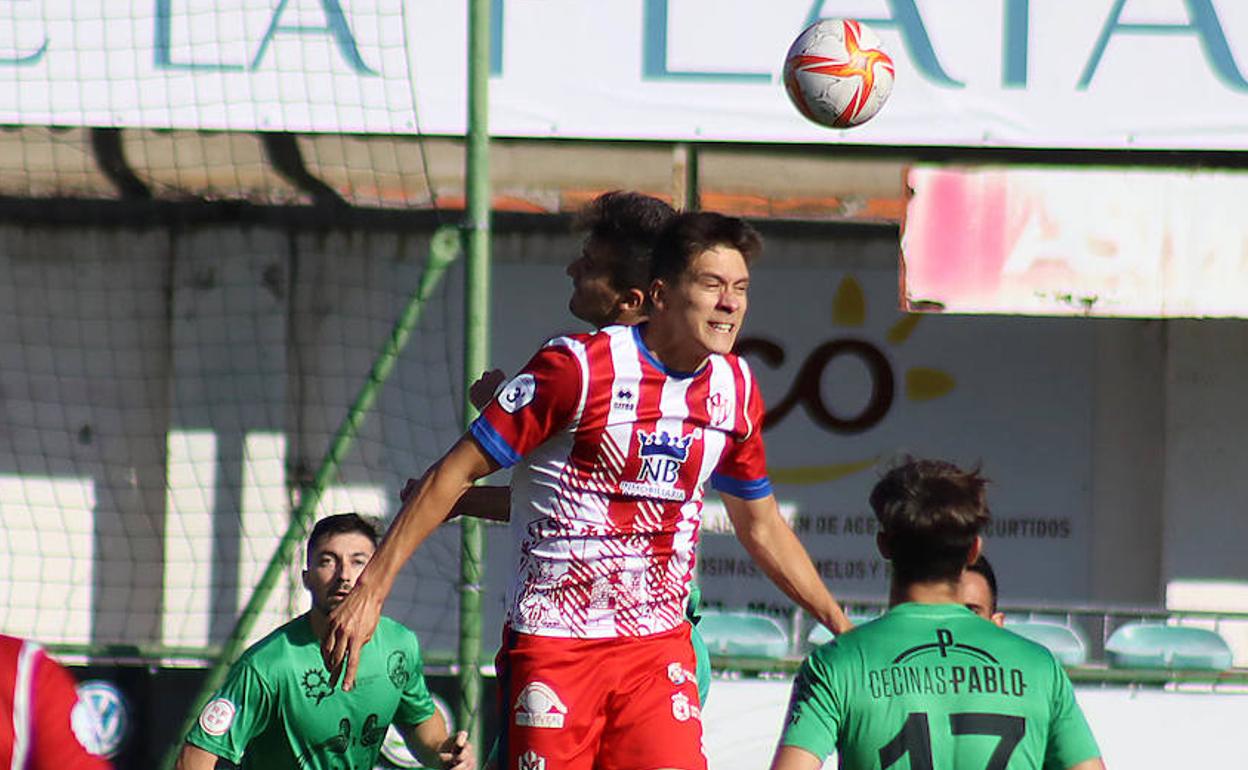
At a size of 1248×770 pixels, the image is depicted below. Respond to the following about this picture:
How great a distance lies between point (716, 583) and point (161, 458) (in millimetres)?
2992

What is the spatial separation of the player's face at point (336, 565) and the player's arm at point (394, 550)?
1.37 metres

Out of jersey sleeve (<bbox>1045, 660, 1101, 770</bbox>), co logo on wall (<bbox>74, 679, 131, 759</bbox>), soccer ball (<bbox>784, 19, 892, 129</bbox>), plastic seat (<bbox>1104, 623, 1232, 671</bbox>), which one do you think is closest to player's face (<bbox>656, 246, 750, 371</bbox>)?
jersey sleeve (<bbox>1045, 660, 1101, 770</bbox>)

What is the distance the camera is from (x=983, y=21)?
862 cm

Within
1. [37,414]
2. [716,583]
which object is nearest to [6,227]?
[37,414]

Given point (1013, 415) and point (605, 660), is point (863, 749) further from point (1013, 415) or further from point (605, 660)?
point (1013, 415)

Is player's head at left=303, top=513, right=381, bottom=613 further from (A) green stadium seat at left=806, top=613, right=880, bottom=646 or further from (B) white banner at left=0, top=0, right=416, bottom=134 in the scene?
(B) white banner at left=0, top=0, right=416, bottom=134

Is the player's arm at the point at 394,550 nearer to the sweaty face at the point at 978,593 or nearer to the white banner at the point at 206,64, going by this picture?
the sweaty face at the point at 978,593

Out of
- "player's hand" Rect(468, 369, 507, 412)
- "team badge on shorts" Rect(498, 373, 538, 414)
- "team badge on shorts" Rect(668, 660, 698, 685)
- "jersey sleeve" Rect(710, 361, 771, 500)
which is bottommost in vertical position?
"team badge on shorts" Rect(668, 660, 698, 685)

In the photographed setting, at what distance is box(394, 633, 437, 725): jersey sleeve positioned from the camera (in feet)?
19.7

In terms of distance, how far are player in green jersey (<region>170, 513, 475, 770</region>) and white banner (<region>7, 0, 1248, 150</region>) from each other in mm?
3160

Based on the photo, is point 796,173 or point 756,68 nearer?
point 756,68

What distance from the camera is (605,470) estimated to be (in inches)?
178

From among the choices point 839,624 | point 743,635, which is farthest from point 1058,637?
point 839,624

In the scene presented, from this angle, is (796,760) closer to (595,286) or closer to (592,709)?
(592,709)
